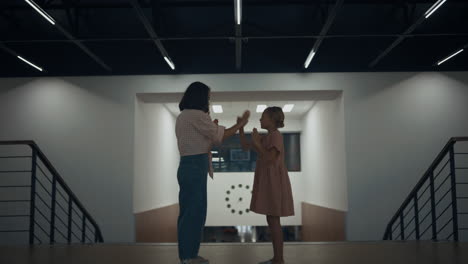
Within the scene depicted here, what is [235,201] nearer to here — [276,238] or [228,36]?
[228,36]

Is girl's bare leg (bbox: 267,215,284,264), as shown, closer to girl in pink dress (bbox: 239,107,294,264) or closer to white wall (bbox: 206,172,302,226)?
girl in pink dress (bbox: 239,107,294,264)

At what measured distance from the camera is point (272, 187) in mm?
3229

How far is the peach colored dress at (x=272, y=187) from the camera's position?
10.5 ft

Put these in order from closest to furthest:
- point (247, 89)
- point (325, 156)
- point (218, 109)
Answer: point (247, 89) < point (325, 156) < point (218, 109)

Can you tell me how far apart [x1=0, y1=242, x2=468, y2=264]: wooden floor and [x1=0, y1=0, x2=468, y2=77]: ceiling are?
9.55 feet

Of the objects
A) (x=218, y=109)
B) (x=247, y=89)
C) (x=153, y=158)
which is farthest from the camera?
(x=218, y=109)

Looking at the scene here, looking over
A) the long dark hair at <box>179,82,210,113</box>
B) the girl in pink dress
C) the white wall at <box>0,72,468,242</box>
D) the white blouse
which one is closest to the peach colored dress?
the girl in pink dress

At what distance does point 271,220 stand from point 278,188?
0.24 m

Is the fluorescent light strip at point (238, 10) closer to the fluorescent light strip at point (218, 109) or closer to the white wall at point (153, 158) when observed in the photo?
the white wall at point (153, 158)

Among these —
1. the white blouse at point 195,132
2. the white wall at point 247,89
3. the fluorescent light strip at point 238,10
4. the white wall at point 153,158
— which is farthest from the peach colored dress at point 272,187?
the white wall at point 153,158

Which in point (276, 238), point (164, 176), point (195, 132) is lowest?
point (276, 238)

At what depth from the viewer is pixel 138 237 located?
24.6ft

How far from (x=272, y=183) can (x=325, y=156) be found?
6.14m

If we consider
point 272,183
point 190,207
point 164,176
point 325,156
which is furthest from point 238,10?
point 164,176
